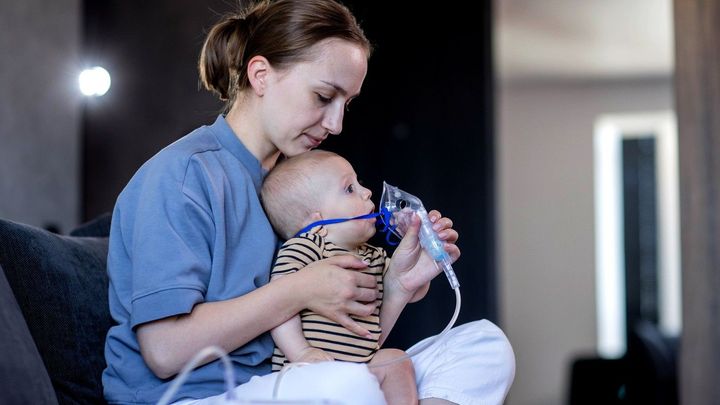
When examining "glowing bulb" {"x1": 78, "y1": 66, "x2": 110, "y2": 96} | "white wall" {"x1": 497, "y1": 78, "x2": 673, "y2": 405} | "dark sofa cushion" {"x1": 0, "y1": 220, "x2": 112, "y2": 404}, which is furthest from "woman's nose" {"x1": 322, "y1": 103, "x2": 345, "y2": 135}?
"white wall" {"x1": 497, "y1": 78, "x2": 673, "y2": 405}

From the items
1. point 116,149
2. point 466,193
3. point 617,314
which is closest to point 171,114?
point 116,149

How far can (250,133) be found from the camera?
5.14ft

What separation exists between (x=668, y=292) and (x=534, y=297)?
1.06m

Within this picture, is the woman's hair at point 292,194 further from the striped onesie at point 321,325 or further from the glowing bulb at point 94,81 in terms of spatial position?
the glowing bulb at point 94,81

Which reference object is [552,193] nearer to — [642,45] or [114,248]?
[642,45]

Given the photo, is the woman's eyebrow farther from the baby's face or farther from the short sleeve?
the short sleeve

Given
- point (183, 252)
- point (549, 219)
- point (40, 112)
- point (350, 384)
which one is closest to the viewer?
point (350, 384)

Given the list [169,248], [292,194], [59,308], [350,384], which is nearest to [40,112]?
[59,308]

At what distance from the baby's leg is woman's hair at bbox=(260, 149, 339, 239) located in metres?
0.26

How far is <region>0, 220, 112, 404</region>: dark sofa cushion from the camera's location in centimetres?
146

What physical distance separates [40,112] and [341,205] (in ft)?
5.85

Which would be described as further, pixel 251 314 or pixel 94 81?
pixel 94 81

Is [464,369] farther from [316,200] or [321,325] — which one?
[316,200]

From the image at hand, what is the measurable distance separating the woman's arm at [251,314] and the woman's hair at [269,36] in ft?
1.24
